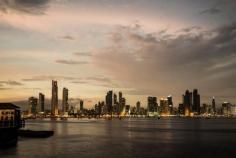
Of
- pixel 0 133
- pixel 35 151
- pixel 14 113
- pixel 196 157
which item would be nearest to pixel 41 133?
pixel 14 113

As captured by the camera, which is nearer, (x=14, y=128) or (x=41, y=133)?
(x=14, y=128)

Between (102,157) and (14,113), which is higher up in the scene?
(14,113)

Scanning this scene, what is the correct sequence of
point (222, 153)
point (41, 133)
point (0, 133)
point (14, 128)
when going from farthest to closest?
point (41, 133)
point (14, 128)
point (0, 133)
point (222, 153)

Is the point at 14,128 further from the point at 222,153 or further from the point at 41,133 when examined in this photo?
the point at 222,153

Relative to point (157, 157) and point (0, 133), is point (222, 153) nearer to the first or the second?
point (157, 157)

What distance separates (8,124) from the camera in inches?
3580

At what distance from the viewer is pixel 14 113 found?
9681 cm

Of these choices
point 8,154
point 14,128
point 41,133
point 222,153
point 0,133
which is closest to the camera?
point 8,154

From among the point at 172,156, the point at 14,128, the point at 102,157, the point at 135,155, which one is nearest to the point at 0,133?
the point at 14,128

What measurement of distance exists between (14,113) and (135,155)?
40.1 meters

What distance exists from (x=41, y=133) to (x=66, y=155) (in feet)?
173

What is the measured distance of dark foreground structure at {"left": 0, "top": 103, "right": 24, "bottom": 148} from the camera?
3418 inches

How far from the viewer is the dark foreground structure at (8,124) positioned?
86812mm

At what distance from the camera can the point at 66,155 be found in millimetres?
73688
